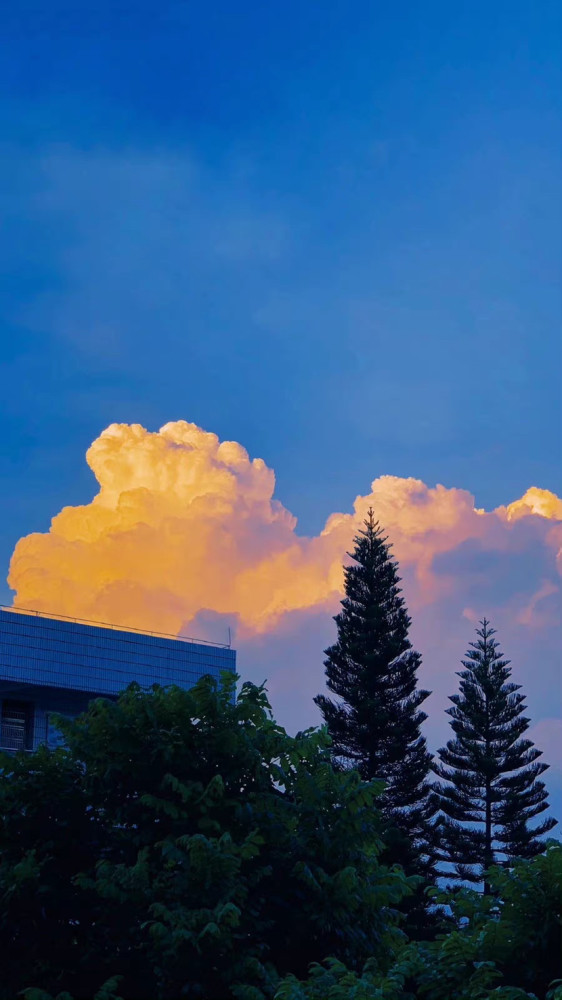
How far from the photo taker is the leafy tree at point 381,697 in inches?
1575

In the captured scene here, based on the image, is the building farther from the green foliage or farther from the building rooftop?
the green foliage

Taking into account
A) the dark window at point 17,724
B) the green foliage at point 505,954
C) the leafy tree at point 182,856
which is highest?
the dark window at point 17,724

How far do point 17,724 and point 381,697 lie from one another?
1229 cm

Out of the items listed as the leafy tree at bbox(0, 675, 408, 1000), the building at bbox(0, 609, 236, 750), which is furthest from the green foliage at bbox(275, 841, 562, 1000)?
the building at bbox(0, 609, 236, 750)

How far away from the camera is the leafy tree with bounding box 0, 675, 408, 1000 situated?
10.4 metres

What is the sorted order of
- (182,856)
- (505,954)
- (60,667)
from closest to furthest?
(505,954) → (182,856) → (60,667)

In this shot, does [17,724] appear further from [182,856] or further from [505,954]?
[505,954]

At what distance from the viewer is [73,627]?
3609 centimetres

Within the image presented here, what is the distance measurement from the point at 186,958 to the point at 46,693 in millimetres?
26641

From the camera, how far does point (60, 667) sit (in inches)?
1393

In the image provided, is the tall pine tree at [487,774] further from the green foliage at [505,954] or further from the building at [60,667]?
the green foliage at [505,954]

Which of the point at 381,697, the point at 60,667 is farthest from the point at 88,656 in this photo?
the point at 381,697

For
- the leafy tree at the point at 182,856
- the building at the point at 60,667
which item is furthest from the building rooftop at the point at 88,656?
the leafy tree at the point at 182,856

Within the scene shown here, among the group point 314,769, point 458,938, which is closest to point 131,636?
point 314,769
